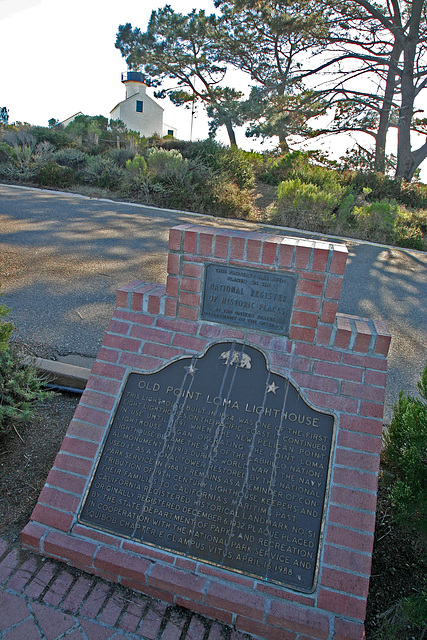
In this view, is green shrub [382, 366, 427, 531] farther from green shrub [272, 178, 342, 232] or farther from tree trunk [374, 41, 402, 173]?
tree trunk [374, 41, 402, 173]

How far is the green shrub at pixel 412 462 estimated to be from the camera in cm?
206

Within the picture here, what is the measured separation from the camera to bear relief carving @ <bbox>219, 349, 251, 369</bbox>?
2277 mm

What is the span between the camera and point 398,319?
5.58 meters

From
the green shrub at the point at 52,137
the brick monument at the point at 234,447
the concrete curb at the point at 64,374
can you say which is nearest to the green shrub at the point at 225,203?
the green shrub at the point at 52,137

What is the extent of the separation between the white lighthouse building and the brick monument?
3555 centimetres

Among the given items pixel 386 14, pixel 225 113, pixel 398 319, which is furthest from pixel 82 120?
pixel 398 319

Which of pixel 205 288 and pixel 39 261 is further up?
Answer: pixel 205 288

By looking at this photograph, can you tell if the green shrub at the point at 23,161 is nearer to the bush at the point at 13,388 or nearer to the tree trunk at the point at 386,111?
the bush at the point at 13,388

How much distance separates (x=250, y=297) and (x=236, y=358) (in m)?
0.34

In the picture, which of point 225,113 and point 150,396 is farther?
point 225,113

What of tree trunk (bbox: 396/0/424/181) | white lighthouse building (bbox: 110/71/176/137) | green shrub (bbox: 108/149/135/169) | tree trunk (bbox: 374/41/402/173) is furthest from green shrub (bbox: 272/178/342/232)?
white lighthouse building (bbox: 110/71/176/137)

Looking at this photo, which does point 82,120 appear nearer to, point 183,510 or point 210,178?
point 210,178

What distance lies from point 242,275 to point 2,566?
187 cm

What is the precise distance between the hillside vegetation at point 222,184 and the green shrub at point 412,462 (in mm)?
8451
